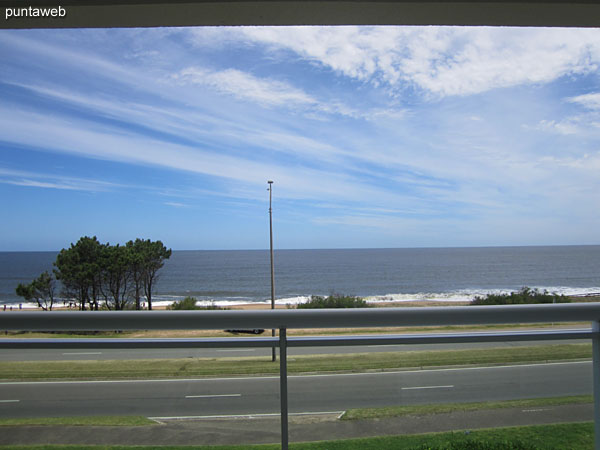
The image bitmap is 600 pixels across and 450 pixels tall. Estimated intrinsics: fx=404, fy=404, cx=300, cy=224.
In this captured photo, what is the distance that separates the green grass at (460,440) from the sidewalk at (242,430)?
1cm

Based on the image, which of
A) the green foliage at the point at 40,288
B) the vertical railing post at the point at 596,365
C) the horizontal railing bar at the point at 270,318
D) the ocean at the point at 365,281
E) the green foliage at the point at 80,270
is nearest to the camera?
the horizontal railing bar at the point at 270,318

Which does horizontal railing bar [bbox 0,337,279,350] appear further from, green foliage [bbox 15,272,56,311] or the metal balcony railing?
green foliage [bbox 15,272,56,311]

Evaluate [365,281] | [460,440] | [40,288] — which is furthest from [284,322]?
[365,281]

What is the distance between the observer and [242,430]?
1286 millimetres

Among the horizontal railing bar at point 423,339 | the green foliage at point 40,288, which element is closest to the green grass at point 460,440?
the horizontal railing bar at point 423,339

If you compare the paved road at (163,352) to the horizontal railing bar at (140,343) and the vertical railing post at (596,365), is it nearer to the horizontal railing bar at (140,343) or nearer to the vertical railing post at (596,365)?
the horizontal railing bar at (140,343)

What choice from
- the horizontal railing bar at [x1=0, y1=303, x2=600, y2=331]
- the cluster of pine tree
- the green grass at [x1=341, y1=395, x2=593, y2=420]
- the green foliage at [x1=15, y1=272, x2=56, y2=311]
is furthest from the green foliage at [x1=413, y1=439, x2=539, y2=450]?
the green foliage at [x1=15, y1=272, x2=56, y2=311]

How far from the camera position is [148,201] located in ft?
230

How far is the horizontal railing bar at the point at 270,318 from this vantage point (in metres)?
1.24

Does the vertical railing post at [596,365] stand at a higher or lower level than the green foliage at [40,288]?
higher

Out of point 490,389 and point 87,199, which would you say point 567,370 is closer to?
point 490,389

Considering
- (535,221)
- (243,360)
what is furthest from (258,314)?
(535,221)

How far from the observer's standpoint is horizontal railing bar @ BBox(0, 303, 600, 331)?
124 cm

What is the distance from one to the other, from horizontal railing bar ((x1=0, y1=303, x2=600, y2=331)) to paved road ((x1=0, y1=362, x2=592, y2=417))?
0.19 metres
